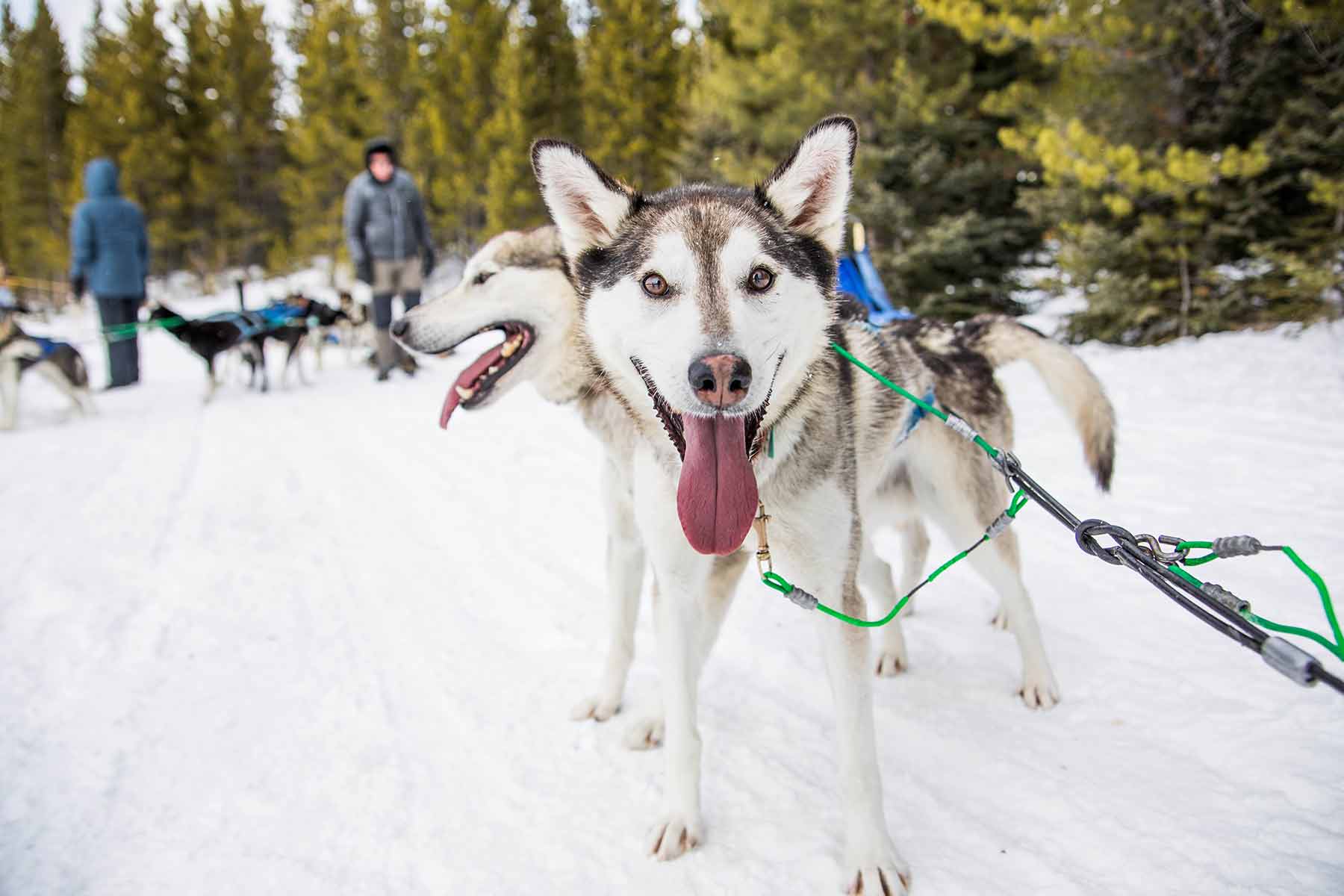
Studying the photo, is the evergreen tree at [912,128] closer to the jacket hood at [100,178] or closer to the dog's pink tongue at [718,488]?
the jacket hood at [100,178]

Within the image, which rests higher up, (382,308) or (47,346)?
(382,308)

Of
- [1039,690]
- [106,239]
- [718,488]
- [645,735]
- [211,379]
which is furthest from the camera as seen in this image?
[211,379]

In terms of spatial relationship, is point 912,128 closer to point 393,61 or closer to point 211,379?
point 211,379

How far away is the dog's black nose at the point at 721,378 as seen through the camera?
133 centimetres

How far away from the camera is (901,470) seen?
Result: 2.41 meters

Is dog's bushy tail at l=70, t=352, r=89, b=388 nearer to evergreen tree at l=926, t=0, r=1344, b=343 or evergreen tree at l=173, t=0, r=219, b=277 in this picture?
evergreen tree at l=926, t=0, r=1344, b=343

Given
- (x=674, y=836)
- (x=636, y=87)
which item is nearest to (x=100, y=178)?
(x=674, y=836)

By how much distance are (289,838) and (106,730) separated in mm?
899

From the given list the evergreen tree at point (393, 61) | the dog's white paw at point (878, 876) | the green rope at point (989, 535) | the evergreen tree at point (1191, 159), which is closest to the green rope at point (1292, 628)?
the green rope at point (989, 535)

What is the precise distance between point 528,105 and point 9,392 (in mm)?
16338

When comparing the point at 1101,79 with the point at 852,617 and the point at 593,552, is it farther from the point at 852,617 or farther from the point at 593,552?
the point at 852,617

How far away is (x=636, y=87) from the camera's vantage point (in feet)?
59.7

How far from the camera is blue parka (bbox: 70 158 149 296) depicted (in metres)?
7.48

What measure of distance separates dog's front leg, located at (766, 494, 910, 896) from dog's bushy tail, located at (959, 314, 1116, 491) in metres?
1.17
